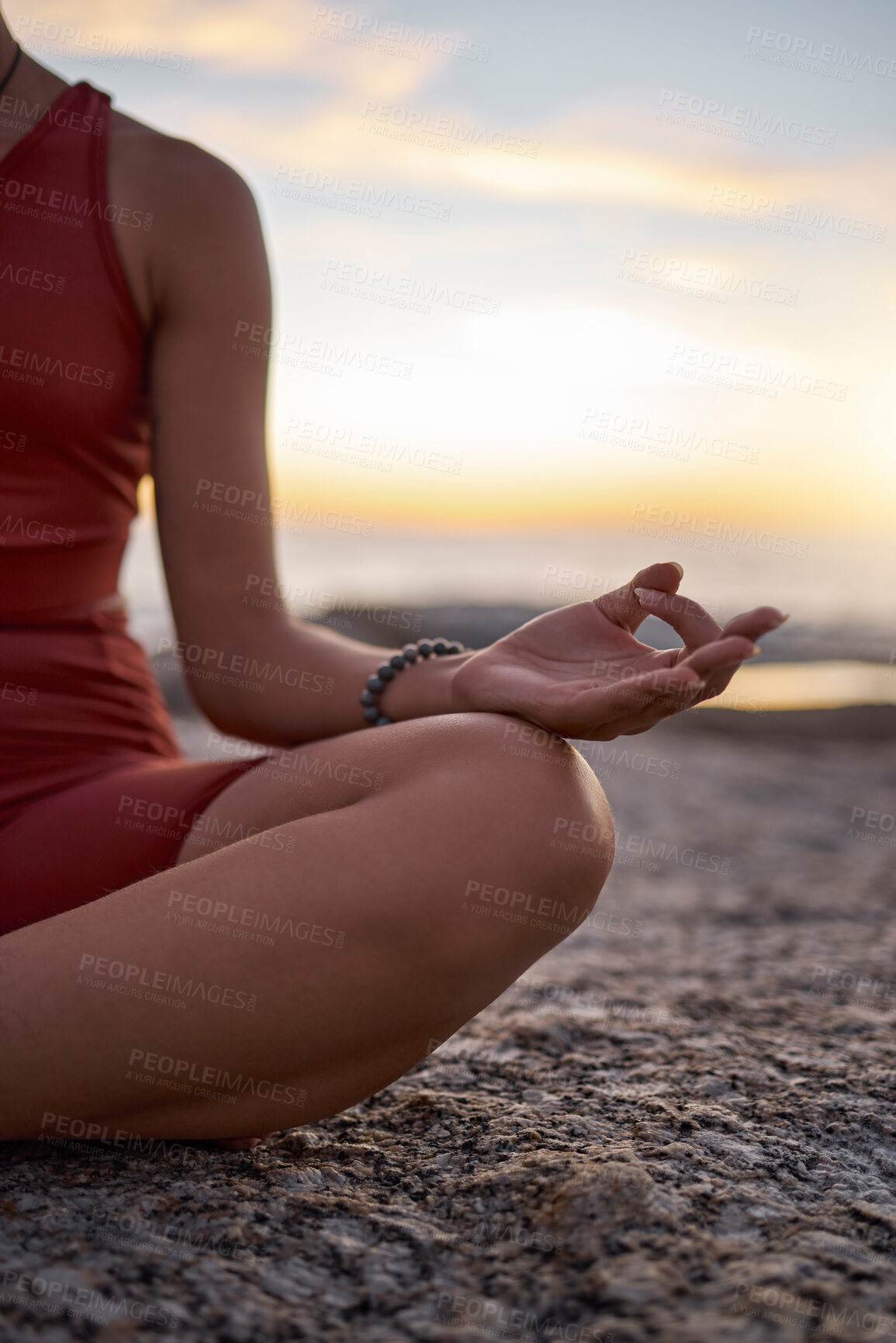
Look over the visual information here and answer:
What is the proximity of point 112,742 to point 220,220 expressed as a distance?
0.83 m

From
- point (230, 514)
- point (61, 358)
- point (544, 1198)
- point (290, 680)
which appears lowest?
point (544, 1198)

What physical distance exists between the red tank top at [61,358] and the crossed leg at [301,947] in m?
0.55

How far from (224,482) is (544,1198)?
3.73 feet

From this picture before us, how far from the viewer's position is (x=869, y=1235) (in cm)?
115

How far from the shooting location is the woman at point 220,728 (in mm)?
1140

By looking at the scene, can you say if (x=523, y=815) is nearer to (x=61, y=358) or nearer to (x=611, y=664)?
(x=611, y=664)

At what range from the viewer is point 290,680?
1.59m

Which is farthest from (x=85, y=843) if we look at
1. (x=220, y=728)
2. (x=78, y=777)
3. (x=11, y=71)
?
(x=11, y=71)

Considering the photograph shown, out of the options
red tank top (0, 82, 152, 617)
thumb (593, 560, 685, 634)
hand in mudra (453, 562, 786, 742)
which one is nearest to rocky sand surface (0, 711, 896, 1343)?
hand in mudra (453, 562, 786, 742)

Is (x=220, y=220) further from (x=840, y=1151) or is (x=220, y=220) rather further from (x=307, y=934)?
(x=840, y=1151)

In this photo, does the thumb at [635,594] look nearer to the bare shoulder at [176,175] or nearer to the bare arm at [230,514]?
the bare arm at [230,514]

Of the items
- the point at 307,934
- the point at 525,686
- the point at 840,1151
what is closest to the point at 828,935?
the point at 840,1151

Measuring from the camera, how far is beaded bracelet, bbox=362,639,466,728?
59.2 inches

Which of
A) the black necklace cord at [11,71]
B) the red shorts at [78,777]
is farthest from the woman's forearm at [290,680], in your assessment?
the black necklace cord at [11,71]
